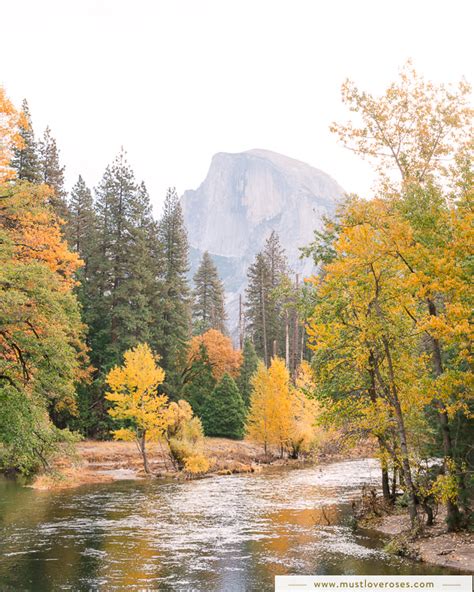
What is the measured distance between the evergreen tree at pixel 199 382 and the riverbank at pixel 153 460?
193 inches

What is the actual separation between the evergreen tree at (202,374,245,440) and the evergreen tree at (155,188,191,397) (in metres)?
3.64

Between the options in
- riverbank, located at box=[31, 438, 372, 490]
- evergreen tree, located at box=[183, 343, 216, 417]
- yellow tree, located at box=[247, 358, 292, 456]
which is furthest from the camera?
evergreen tree, located at box=[183, 343, 216, 417]

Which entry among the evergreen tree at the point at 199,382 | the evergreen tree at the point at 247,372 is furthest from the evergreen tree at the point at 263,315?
the evergreen tree at the point at 199,382

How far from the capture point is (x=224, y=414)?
50969 mm

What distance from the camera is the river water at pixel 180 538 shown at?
14.0 m

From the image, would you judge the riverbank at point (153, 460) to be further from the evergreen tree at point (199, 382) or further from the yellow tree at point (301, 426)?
the evergreen tree at point (199, 382)

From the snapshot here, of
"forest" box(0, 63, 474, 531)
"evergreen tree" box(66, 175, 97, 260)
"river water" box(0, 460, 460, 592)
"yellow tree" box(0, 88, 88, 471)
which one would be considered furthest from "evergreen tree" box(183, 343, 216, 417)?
"yellow tree" box(0, 88, 88, 471)

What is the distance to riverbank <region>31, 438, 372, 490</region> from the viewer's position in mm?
33875

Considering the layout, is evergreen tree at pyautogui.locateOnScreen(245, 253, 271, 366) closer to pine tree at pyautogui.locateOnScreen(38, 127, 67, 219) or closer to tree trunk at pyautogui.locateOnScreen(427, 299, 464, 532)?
pine tree at pyautogui.locateOnScreen(38, 127, 67, 219)

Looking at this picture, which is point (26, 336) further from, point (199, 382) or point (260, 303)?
point (260, 303)

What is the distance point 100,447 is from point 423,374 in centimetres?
3045

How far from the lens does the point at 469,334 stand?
12336 millimetres

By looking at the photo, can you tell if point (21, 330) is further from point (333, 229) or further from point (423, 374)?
point (423, 374)

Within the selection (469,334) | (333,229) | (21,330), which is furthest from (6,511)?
(469,334)
